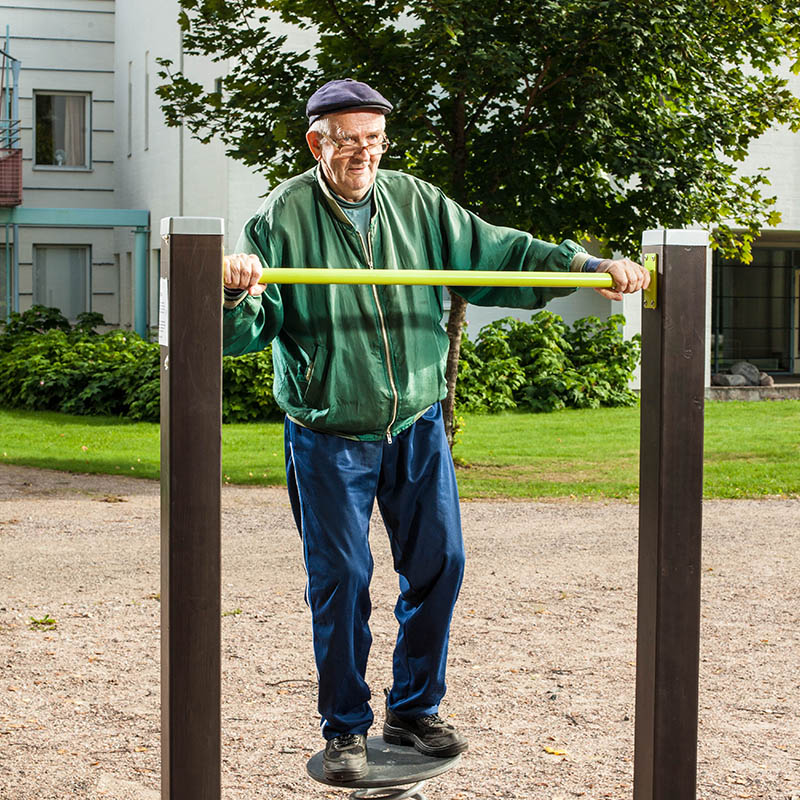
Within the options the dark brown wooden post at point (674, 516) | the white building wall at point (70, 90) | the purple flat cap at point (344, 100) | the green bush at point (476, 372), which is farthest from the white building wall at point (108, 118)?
the dark brown wooden post at point (674, 516)

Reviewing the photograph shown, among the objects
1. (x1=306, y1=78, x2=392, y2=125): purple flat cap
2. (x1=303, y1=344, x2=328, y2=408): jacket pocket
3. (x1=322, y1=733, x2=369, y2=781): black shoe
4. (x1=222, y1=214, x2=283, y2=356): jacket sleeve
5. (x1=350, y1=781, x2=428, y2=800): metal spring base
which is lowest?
(x1=350, y1=781, x2=428, y2=800): metal spring base

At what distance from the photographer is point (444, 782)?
13.7 feet

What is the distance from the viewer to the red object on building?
22.1m

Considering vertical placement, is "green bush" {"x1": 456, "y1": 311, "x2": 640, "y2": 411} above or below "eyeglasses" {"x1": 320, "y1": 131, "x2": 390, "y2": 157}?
below

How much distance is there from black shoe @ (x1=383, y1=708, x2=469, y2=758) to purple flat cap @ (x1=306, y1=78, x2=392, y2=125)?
1.75 metres

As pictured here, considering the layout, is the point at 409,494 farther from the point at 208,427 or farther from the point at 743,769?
the point at 743,769

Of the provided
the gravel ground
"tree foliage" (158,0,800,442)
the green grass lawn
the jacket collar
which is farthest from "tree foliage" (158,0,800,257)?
the jacket collar

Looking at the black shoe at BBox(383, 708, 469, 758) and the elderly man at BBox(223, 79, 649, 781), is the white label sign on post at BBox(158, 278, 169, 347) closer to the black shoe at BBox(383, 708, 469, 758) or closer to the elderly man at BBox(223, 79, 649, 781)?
the elderly man at BBox(223, 79, 649, 781)

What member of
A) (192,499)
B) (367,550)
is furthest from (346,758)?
(192,499)

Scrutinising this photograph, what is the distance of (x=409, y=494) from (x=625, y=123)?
6.66 m

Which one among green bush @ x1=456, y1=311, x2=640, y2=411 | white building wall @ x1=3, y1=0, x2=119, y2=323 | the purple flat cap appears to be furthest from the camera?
white building wall @ x1=3, y1=0, x2=119, y2=323

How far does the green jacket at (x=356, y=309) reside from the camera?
342 centimetres

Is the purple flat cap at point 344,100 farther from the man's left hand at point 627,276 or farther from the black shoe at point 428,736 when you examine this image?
the black shoe at point 428,736

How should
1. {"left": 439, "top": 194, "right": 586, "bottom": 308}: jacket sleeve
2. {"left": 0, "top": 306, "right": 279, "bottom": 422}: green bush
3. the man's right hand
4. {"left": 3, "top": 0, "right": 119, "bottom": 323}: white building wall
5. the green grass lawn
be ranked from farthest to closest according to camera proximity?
{"left": 3, "top": 0, "right": 119, "bottom": 323}: white building wall → {"left": 0, "top": 306, "right": 279, "bottom": 422}: green bush → the green grass lawn → {"left": 439, "top": 194, "right": 586, "bottom": 308}: jacket sleeve → the man's right hand
